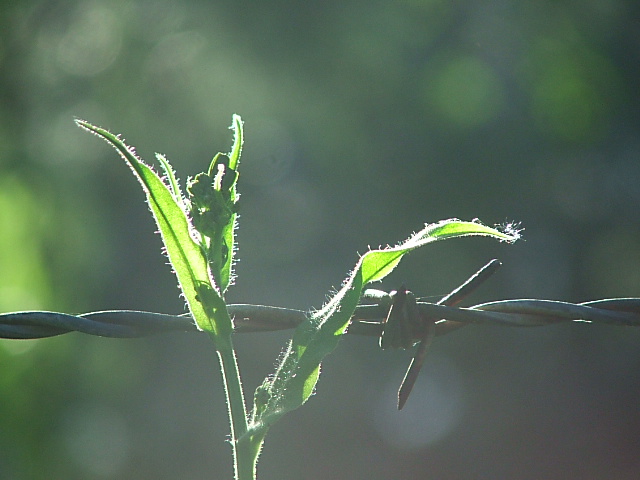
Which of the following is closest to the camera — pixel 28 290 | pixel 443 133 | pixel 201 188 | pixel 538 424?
pixel 201 188

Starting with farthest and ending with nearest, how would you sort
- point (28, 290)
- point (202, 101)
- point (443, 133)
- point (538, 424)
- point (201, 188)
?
point (538, 424) < point (443, 133) < point (202, 101) < point (28, 290) < point (201, 188)

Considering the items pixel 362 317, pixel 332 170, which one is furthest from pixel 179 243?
pixel 332 170

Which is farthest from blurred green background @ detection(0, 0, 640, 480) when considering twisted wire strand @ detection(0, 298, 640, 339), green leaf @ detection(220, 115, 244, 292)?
green leaf @ detection(220, 115, 244, 292)

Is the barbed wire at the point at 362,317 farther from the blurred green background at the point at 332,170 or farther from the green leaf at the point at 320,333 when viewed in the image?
the blurred green background at the point at 332,170

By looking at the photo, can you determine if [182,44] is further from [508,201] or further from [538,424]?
[538,424]

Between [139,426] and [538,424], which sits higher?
[538,424]

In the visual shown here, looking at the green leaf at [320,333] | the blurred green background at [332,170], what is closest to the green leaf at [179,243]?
the green leaf at [320,333]

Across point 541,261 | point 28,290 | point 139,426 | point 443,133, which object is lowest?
point 139,426

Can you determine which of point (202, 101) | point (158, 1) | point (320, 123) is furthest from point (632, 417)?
point (158, 1)
